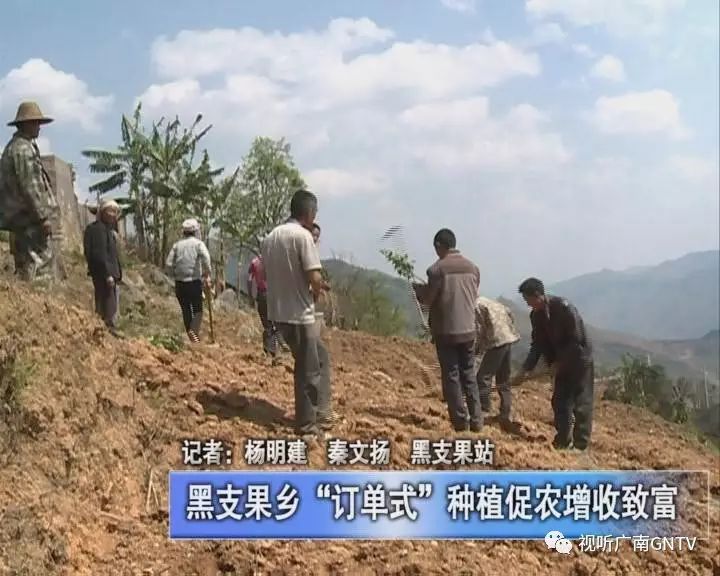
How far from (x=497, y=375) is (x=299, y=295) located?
2.02m

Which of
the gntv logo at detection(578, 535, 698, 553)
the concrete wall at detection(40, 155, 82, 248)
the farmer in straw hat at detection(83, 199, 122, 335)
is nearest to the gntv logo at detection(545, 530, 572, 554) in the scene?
the gntv logo at detection(578, 535, 698, 553)

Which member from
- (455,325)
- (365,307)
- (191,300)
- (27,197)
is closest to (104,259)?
(27,197)

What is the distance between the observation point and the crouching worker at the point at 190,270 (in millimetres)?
6242

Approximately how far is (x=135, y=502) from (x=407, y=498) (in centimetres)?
115

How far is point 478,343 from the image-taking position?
5.25 metres

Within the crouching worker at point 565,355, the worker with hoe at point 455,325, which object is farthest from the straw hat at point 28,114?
the crouching worker at point 565,355

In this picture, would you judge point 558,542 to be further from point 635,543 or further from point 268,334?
point 268,334

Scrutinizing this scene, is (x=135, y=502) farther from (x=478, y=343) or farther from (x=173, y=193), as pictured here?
(x=173, y=193)

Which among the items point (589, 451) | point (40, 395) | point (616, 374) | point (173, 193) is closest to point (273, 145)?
point (173, 193)

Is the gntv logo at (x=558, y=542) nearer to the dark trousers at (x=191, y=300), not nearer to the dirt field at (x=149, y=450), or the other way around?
the dirt field at (x=149, y=450)

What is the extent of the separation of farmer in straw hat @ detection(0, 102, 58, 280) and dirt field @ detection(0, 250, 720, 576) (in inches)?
13.7

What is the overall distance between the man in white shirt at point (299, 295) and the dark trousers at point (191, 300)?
7.82 ft

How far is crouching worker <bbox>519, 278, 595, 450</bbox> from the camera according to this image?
4.86 metres

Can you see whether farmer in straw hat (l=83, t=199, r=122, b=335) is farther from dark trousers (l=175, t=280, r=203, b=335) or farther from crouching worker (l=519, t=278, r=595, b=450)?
crouching worker (l=519, t=278, r=595, b=450)
